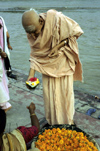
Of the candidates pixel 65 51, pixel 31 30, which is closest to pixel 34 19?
pixel 31 30

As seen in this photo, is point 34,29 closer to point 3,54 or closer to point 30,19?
point 30,19

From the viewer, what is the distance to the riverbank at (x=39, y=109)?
3.31 m

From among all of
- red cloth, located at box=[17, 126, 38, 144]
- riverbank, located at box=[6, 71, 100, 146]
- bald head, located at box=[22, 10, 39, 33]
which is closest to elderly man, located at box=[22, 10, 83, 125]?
bald head, located at box=[22, 10, 39, 33]

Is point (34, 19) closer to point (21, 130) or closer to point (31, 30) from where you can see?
point (31, 30)

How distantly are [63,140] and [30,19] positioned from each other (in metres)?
1.52

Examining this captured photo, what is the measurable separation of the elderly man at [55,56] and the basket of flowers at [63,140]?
534mm

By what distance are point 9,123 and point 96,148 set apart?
5.61ft

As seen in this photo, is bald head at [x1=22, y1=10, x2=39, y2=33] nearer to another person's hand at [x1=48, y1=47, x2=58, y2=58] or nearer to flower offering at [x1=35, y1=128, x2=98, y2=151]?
another person's hand at [x1=48, y1=47, x2=58, y2=58]

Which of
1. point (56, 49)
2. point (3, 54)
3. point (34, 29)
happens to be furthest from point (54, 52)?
point (3, 54)

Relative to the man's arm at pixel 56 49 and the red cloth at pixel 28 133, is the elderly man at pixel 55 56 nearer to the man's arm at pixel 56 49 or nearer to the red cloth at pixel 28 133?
the man's arm at pixel 56 49

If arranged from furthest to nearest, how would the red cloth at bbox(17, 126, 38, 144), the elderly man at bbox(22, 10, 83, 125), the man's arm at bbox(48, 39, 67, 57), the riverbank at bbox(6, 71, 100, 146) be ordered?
the riverbank at bbox(6, 71, 100, 146), the man's arm at bbox(48, 39, 67, 57), the elderly man at bbox(22, 10, 83, 125), the red cloth at bbox(17, 126, 38, 144)

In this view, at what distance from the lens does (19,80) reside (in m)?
5.37

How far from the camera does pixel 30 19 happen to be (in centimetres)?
243

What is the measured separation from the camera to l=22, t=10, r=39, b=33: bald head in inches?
95.3
